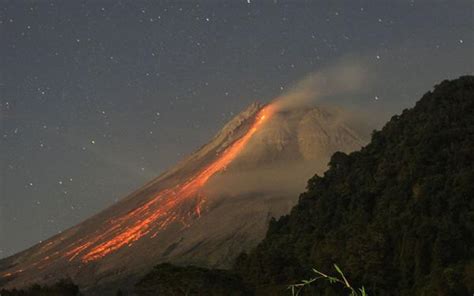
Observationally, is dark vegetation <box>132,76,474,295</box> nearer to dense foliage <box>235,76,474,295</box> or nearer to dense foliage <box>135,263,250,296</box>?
dense foliage <box>235,76,474,295</box>

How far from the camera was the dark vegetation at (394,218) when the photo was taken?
54.9 m

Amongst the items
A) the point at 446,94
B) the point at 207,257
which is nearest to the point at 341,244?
the point at 446,94

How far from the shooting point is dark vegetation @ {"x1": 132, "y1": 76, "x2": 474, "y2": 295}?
54906mm

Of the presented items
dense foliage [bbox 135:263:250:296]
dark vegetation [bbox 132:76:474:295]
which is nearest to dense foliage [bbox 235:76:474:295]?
dark vegetation [bbox 132:76:474:295]

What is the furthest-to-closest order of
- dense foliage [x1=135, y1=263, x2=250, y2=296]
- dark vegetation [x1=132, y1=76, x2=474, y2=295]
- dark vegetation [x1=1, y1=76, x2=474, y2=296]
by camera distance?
dense foliage [x1=135, y1=263, x2=250, y2=296], dark vegetation [x1=1, y1=76, x2=474, y2=296], dark vegetation [x1=132, y1=76, x2=474, y2=295]

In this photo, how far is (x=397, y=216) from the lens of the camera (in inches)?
2586

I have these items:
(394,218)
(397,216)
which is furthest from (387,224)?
(397,216)

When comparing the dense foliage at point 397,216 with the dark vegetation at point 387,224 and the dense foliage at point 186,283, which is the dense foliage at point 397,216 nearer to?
the dark vegetation at point 387,224

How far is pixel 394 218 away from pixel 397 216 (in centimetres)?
170

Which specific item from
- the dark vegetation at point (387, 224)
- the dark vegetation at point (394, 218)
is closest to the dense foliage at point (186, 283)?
the dark vegetation at point (387, 224)

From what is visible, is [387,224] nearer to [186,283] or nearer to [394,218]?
[394,218]

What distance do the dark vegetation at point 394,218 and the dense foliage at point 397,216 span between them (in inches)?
4.4

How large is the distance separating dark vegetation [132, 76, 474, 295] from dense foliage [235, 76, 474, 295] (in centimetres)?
11

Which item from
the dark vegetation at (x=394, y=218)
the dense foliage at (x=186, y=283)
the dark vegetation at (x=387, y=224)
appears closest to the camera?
the dark vegetation at (x=394, y=218)
